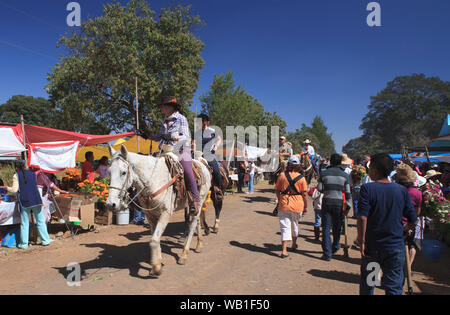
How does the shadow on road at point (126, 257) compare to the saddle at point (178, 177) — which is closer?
the shadow on road at point (126, 257)

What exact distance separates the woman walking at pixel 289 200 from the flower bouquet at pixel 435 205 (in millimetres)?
2237

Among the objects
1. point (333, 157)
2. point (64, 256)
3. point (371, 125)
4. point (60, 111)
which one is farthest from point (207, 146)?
point (371, 125)

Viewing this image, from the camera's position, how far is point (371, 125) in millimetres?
82188

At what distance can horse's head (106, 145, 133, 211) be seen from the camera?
3820 millimetres

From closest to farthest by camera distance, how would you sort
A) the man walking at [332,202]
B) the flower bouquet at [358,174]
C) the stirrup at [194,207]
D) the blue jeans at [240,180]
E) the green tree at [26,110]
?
1. the stirrup at [194,207]
2. the man walking at [332,202]
3. the flower bouquet at [358,174]
4. the blue jeans at [240,180]
5. the green tree at [26,110]

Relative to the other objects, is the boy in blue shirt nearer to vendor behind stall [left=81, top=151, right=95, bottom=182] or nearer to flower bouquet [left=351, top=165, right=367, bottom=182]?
flower bouquet [left=351, top=165, right=367, bottom=182]

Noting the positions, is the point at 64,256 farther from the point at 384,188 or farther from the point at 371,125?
the point at 371,125

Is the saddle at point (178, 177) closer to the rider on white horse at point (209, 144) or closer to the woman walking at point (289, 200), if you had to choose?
the rider on white horse at point (209, 144)

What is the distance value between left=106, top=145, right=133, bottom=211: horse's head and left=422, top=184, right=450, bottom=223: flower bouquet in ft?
18.2

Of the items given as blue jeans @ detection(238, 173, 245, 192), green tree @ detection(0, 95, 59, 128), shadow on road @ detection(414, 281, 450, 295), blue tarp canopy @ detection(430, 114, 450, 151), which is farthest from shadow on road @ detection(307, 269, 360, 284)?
green tree @ detection(0, 95, 59, 128)

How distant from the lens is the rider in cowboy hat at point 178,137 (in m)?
5.12

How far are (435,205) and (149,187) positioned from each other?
17.8ft

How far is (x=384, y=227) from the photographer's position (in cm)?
298

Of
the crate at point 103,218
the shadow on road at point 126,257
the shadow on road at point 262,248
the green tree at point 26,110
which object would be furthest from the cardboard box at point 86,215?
the green tree at point 26,110
